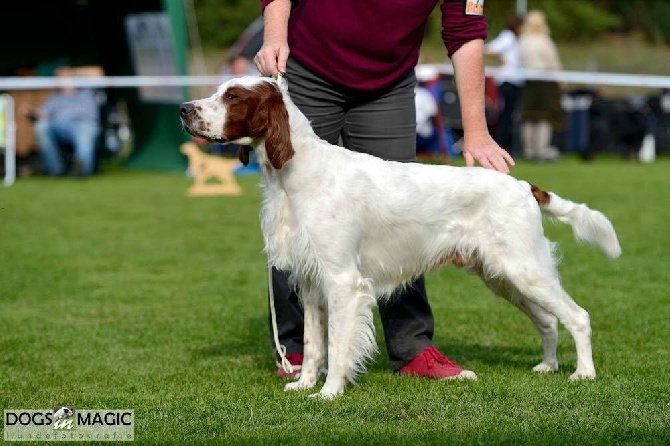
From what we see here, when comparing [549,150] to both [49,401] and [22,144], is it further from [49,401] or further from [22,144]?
[49,401]

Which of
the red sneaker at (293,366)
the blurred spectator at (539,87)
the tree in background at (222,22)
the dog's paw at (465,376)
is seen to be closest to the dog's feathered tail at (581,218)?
the dog's paw at (465,376)

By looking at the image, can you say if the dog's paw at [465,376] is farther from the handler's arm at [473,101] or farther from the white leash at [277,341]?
the handler's arm at [473,101]

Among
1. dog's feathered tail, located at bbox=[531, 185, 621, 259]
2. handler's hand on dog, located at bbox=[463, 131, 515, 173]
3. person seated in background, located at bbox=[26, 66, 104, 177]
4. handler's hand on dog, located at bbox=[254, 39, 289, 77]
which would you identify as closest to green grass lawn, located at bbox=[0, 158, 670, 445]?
dog's feathered tail, located at bbox=[531, 185, 621, 259]

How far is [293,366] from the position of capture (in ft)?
15.4

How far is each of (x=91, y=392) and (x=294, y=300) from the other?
99 cm

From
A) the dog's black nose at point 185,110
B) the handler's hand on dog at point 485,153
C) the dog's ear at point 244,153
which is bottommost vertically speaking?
the handler's hand on dog at point 485,153

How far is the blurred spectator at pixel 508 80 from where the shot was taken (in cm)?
1712

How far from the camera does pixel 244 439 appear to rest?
135 inches

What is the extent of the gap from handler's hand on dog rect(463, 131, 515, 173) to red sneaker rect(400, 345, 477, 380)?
812 mm

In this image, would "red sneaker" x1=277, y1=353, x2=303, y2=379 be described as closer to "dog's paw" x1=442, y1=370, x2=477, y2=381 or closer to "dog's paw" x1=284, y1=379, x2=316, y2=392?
"dog's paw" x1=284, y1=379, x2=316, y2=392

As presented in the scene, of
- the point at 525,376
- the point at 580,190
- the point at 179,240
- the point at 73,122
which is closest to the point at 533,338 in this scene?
the point at 525,376

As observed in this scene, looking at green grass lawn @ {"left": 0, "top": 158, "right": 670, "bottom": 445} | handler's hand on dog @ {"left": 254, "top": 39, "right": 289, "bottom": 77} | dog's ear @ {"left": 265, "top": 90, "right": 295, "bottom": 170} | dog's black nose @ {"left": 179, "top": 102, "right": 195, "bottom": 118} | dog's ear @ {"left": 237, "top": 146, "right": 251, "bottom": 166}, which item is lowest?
green grass lawn @ {"left": 0, "top": 158, "right": 670, "bottom": 445}

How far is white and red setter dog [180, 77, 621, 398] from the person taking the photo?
4.09 metres

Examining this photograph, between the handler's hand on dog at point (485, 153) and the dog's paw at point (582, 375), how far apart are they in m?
0.87
